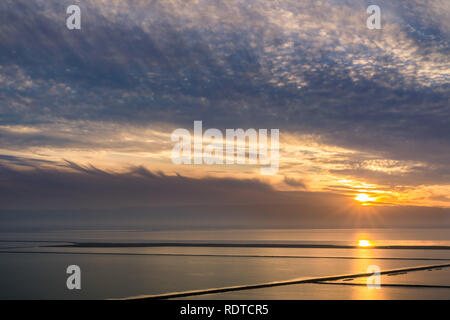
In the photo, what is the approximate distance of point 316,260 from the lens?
42.3 meters

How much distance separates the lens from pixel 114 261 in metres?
40.9

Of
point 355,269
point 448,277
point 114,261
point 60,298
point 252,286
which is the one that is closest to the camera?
point 60,298

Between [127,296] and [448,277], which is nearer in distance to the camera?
[127,296]

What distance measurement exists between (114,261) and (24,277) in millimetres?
10655
